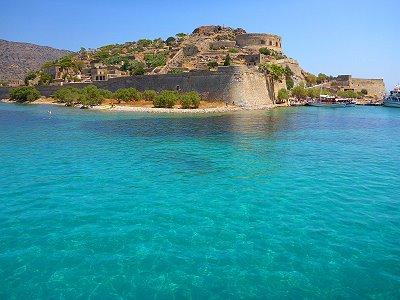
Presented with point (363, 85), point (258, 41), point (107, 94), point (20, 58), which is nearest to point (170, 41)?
point (258, 41)

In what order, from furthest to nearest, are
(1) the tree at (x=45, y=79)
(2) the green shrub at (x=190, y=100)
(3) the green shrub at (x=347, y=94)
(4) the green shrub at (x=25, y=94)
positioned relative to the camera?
(3) the green shrub at (x=347, y=94)
(1) the tree at (x=45, y=79)
(4) the green shrub at (x=25, y=94)
(2) the green shrub at (x=190, y=100)

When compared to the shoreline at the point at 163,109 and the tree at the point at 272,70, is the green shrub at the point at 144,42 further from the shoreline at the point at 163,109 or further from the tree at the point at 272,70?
the tree at the point at 272,70

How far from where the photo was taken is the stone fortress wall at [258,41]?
63031 mm

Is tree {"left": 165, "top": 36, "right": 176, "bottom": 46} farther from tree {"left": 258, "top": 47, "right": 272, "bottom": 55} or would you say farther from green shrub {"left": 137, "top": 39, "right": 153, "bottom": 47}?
tree {"left": 258, "top": 47, "right": 272, "bottom": 55}

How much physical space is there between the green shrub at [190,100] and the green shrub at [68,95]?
1595cm

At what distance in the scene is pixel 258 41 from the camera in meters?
63.1

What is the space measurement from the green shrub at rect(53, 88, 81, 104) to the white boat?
48.6 meters

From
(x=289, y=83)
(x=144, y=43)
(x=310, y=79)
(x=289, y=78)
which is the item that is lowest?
(x=289, y=83)

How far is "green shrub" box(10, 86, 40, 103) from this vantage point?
59.2 m

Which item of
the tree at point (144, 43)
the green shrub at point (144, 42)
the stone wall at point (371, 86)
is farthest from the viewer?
the green shrub at point (144, 42)

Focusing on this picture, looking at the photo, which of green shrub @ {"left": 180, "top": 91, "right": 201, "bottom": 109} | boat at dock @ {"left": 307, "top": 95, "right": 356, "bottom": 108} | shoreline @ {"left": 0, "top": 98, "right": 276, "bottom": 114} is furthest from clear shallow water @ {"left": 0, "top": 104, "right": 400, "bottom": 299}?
boat at dock @ {"left": 307, "top": 95, "right": 356, "bottom": 108}

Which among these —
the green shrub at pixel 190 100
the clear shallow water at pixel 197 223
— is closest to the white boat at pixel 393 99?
the green shrub at pixel 190 100

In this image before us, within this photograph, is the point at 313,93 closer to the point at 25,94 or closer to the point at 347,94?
the point at 347,94

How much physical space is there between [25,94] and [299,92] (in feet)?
146
